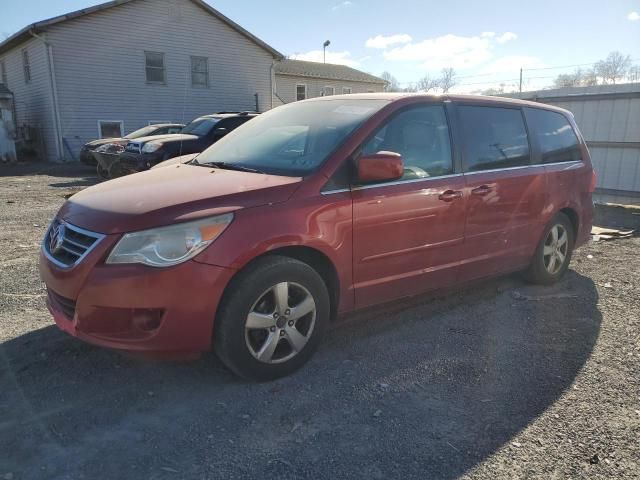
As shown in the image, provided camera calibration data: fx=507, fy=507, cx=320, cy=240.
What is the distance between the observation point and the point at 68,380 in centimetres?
311

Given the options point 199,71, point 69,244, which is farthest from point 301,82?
point 69,244

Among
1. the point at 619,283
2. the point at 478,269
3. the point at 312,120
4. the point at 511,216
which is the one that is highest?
the point at 312,120

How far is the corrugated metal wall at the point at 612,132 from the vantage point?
978 cm

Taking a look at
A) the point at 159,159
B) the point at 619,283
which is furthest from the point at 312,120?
the point at 159,159

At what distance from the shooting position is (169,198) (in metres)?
2.98

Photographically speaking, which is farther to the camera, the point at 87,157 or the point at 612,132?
the point at 87,157

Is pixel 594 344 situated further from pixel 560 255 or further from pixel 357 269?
pixel 357 269

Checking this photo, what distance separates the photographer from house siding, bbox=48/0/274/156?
1895 centimetres

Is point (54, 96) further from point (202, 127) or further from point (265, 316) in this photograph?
point (265, 316)

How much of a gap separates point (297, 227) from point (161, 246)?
0.80 meters

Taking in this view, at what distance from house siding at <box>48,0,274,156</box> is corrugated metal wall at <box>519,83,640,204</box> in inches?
620

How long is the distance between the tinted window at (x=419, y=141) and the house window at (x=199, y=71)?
65.1 feet

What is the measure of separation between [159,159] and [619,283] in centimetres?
851

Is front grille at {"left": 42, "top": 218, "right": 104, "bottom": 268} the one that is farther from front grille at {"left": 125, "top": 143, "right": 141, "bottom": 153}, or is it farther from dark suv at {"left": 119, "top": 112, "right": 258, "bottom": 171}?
front grille at {"left": 125, "top": 143, "right": 141, "bottom": 153}
